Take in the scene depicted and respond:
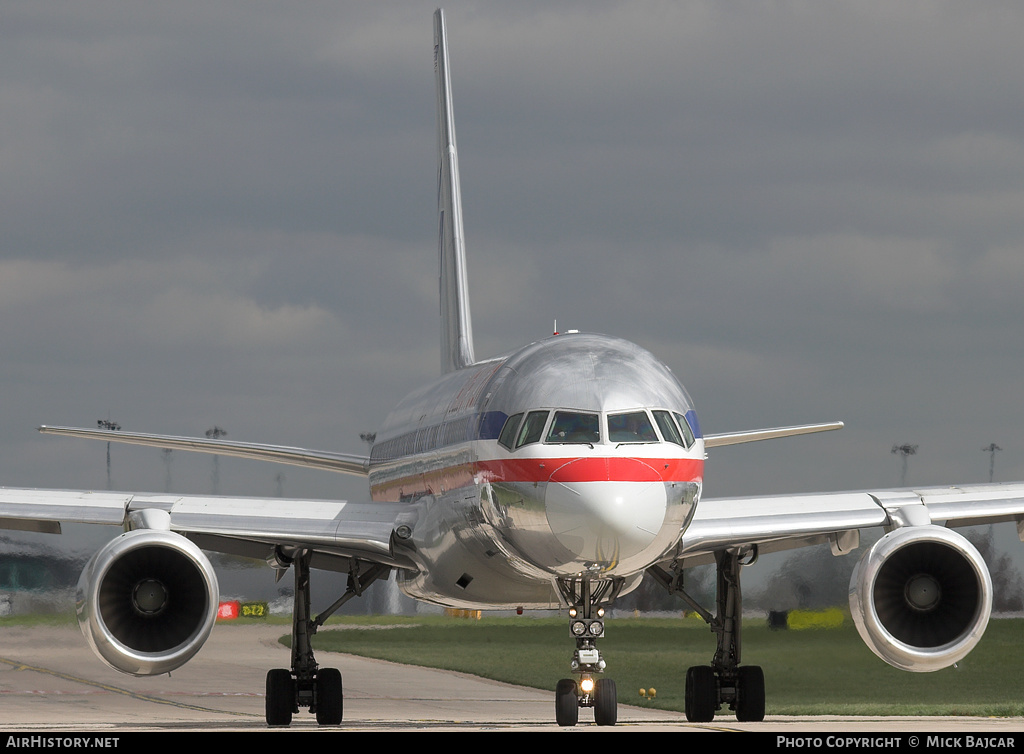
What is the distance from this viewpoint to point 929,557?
747 inches

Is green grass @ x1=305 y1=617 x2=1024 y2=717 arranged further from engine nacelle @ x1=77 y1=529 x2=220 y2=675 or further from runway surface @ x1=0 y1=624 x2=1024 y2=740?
engine nacelle @ x1=77 y1=529 x2=220 y2=675

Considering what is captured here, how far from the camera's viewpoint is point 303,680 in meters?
22.0

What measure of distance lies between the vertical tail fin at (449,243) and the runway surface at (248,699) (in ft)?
20.6

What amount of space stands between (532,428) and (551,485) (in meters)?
0.82

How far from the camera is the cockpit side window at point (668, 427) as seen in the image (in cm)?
1659

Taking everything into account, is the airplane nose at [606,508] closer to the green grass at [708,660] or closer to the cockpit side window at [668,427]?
the cockpit side window at [668,427]

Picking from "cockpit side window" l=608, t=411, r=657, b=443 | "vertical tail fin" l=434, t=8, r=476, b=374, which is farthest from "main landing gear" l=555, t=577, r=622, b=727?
"vertical tail fin" l=434, t=8, r=476, b=374

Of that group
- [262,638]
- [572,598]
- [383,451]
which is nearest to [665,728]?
[572,598]

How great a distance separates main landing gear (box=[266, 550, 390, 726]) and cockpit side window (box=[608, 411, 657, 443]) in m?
6.80

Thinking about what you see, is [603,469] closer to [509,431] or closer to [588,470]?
[588,470]

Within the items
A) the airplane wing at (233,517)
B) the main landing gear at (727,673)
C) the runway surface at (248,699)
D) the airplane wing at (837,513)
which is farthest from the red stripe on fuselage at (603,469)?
the main landing gear at (727,673)

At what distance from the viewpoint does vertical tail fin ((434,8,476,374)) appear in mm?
30766

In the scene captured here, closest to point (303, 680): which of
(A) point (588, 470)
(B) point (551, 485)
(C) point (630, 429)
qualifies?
(B) point (551, 485)

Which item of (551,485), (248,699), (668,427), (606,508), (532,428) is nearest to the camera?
(606,508)
